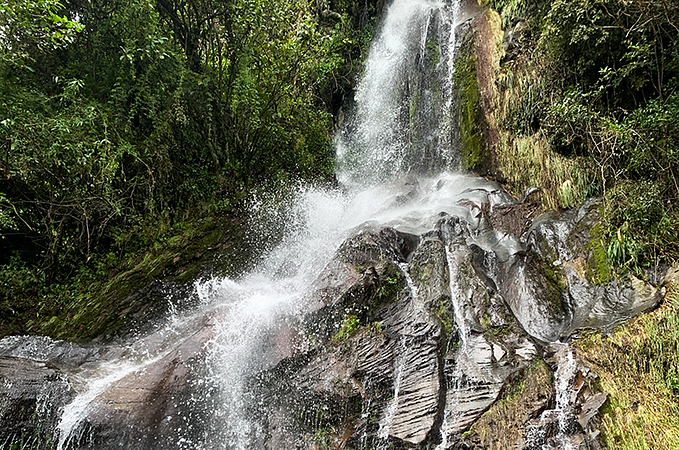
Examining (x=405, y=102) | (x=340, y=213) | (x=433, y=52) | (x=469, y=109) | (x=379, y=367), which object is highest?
(x=433, y=52)

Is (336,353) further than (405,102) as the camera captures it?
No

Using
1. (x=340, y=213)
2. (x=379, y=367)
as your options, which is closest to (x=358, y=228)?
(x=340, y=213)

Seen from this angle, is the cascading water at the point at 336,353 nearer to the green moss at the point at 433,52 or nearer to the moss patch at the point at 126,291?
the moss patch at the point at 126,291

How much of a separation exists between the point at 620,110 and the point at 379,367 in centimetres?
595

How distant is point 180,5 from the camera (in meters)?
8.23

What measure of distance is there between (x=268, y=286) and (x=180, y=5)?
649 centimetres

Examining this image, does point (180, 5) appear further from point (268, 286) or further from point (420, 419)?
point (420, 419)

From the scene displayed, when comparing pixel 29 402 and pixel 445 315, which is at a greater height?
pixel 445 315

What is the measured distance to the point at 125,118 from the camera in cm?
745

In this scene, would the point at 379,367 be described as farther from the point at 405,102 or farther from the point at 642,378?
the point at 405,102

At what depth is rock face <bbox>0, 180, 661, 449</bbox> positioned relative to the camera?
425 cm

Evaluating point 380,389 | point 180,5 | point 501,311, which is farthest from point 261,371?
point 180,5

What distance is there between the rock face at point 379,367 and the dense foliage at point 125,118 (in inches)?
81.8

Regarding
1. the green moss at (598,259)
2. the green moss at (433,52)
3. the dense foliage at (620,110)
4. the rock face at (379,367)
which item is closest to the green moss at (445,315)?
the rock face at (379,367)
